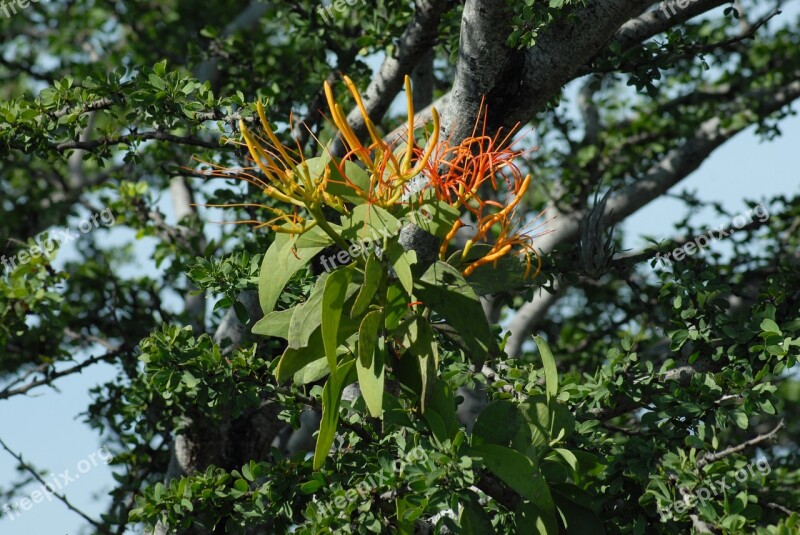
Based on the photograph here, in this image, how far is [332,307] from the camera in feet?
7.86

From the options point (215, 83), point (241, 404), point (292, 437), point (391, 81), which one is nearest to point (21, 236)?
point (215, 83)

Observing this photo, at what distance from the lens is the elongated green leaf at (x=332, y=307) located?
2.37 meters

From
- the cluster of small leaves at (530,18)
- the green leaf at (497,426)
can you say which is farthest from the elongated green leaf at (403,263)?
the cluster of small leaves at (530,18)

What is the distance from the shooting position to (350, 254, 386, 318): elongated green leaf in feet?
7.73

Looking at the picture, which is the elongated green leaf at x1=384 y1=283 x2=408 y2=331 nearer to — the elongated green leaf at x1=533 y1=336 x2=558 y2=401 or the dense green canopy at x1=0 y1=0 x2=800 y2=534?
the dense green canopy at x1=0 y1=0 x2=800 y2=534

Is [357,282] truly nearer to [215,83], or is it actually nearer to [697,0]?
[697,0]

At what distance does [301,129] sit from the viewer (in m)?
4.96

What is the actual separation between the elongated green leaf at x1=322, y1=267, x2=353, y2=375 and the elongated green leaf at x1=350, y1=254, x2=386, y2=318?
0.04m

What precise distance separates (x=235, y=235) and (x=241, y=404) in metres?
1.71

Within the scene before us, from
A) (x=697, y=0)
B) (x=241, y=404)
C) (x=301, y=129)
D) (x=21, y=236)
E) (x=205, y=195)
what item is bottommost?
(x=241, y=404)

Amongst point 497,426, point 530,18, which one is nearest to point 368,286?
point 497,426

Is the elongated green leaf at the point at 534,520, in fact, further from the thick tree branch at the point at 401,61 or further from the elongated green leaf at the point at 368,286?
the thick tree branch at the point at 401,61

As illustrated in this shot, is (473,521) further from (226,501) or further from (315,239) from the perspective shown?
(226,501)

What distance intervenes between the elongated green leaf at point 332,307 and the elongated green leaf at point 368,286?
4 cm
